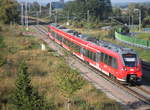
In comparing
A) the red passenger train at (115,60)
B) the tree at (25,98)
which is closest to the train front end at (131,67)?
the red passenger train at (115,60)

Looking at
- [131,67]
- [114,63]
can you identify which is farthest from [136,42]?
[131,67]

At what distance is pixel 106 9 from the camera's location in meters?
120

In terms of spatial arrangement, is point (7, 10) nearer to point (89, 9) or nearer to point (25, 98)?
point (89, 9)

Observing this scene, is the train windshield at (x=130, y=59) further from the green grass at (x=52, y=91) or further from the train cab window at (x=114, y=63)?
the green grass at (x=52, y=91)

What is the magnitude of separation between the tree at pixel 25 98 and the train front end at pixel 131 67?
1035 cm

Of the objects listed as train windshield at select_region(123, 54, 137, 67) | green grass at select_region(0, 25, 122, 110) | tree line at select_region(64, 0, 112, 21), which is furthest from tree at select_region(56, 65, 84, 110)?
tree line at select_region(64, 0, 112, 21)

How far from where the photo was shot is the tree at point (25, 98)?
41.2 ft

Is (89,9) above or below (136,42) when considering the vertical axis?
above

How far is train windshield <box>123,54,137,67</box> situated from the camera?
2316 cm

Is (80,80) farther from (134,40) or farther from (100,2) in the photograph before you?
(100,2)

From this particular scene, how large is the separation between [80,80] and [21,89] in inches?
122

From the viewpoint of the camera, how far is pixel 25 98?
13523mm

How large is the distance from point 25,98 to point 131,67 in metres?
11.6

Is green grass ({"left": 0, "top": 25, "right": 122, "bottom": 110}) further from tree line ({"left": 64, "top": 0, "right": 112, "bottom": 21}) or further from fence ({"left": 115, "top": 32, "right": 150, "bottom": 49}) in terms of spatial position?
tree line ({"left": 64, "top": 0, "right": 112, "bottom": 21})
